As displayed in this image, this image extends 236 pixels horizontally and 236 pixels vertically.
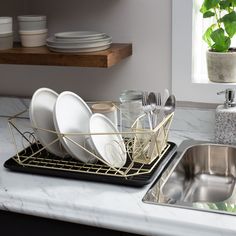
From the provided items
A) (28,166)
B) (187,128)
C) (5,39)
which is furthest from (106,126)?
(5,39)

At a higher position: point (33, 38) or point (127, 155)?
point (33, 38)

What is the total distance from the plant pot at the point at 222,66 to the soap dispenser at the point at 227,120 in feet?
0.35

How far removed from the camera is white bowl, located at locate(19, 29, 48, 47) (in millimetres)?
1576

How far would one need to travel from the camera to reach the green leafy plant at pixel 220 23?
146cm

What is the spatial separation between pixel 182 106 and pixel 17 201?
2.40 feet

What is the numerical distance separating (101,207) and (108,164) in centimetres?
17

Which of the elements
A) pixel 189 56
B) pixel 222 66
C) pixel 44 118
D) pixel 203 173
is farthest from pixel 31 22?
pixel 203 173

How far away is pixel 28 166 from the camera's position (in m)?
1.23

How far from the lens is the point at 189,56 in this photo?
5.06ft

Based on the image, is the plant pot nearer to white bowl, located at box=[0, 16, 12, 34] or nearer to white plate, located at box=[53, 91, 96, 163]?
white plate, located at box=[53, 91, 96, 163]

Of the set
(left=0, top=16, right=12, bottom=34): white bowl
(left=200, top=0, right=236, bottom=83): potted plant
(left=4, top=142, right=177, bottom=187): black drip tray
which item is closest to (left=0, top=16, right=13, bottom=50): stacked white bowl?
(left=0, top=16, right=12, bottom=34): white bowl

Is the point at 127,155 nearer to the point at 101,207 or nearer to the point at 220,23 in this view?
the point at 101,207

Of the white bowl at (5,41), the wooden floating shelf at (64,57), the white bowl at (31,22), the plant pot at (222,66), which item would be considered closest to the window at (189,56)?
the plant pot at (222,66)

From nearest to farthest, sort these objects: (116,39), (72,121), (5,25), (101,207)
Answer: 1. (101,207)
2. (72,121)
3. (5,25)
4. (116,39)
